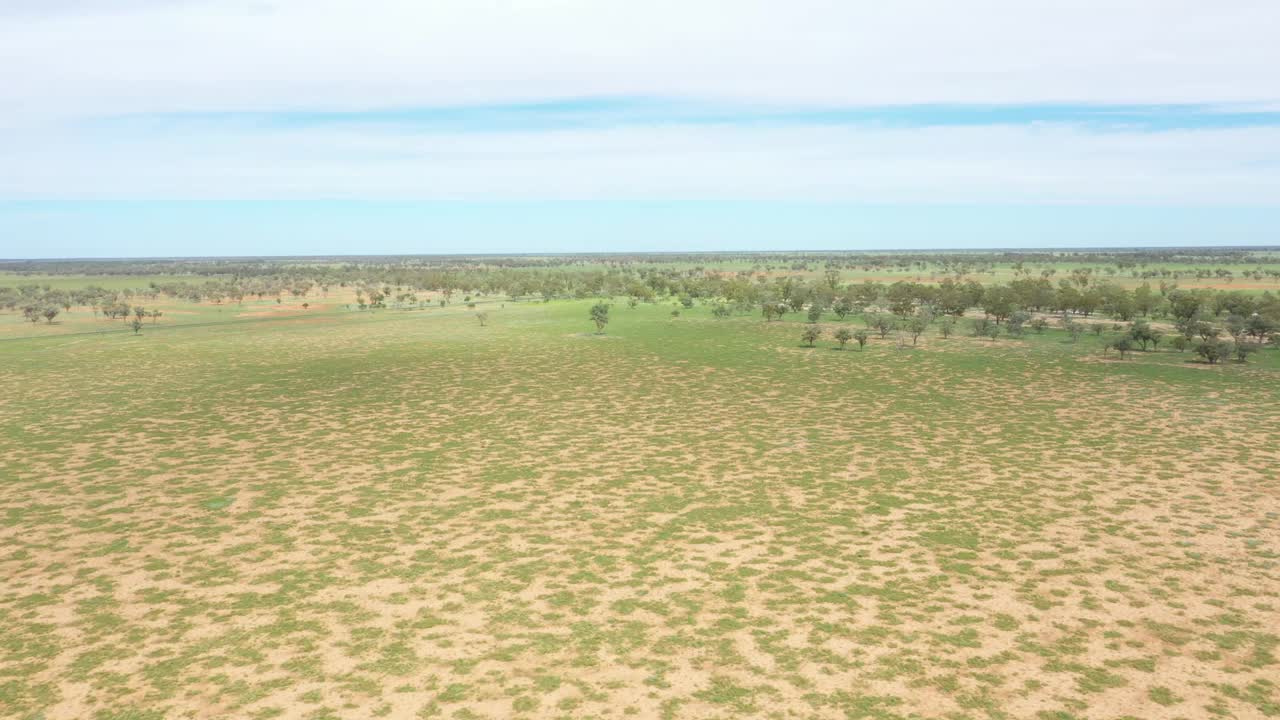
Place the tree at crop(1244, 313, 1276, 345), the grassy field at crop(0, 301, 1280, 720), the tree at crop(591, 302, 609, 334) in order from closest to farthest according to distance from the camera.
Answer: the grassy field at crop(0, 301, 1280, 720), the tree at crop(1244, 313, 1276, 345), the tree at crop(591, 302, 609, 334)

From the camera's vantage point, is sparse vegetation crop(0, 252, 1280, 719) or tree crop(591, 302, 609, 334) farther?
tree crop(591, 302, 609, 334)

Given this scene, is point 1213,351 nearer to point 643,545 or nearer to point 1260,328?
point 1260,328

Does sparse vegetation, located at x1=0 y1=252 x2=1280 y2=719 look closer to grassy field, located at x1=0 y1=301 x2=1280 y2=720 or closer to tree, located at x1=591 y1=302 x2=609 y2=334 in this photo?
grassy field, located at x1=0 y1=301 x2=1280 y2=720

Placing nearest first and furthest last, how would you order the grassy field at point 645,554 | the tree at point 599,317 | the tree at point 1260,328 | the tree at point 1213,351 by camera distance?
the grassy field at point 645,554 < the tree at point 1213,351 < the tree at point 1260,328 < the tree at point 599,317

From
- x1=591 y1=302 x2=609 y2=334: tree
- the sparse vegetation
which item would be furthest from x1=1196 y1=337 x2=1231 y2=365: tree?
x1=591 y1=302 x2=609 y2=334: tree

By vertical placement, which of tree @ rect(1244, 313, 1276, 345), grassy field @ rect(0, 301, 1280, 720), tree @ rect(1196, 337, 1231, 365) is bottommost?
grassy field @ rect(0, 301, 1280, 720)

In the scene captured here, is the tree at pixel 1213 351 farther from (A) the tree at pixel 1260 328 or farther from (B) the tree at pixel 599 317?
(B) the tree at pixel 599 317

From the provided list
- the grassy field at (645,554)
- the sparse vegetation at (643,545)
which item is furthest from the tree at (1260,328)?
the grassy field at (645,554)

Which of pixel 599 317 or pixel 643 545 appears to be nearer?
pixel 643 545

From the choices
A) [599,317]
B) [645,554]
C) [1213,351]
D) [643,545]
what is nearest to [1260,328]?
[1213,351]
